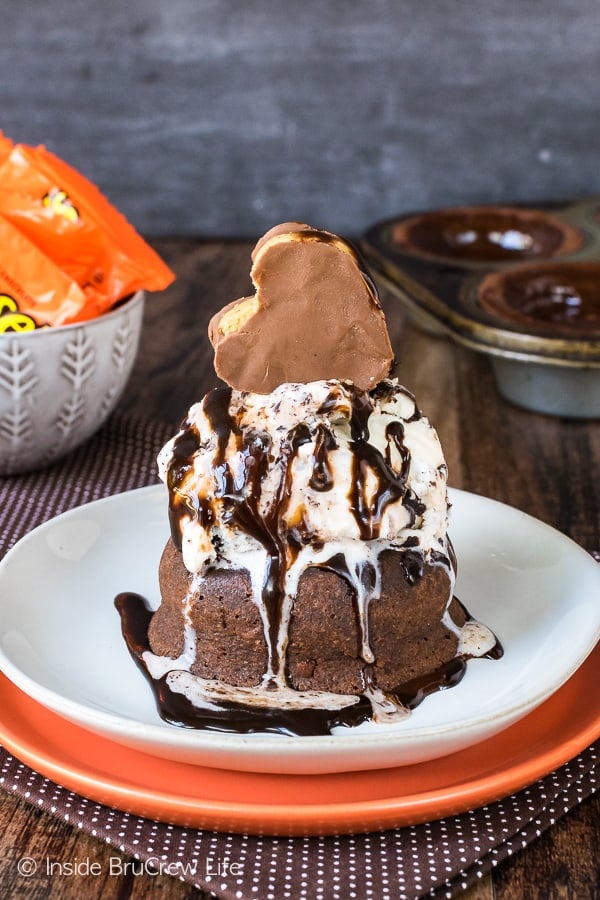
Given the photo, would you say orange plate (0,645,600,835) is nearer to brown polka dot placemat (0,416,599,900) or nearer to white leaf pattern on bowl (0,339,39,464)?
brown polka dot placemat (0,416,599,900)

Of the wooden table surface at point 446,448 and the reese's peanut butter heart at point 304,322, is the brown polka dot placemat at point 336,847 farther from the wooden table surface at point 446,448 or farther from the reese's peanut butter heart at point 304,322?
the reese's peanut butter heart at point 304,322

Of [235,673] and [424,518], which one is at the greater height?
[424,518]

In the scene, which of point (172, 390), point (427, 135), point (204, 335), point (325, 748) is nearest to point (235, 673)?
point (325, 748)

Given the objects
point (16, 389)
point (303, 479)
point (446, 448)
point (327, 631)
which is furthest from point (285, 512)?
point (446, 448)

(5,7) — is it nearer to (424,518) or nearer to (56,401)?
(56,401)

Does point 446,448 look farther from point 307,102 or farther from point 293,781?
point 307,102
